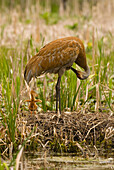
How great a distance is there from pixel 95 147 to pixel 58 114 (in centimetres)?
78

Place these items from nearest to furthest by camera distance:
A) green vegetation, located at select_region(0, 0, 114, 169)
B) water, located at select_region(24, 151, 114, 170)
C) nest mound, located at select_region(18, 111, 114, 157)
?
water, located at select_region(24, 151, 114, 170) < green vegetation, located at select_region(0, 0, 114, 169) < nest mound, located at select_region(18, 111, 114, 157)

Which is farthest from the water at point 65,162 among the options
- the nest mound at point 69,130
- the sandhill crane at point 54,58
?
the sandhill crane at point 54,58

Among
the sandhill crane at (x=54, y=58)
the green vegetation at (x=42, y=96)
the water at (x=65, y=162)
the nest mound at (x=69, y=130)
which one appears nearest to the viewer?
the water at (x=65, y=162)

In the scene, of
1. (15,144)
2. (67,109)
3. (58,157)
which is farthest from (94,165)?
(67,109)

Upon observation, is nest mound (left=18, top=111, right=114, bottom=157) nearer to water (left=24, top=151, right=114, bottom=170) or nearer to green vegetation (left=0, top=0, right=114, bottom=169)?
green vegetation (left=0, top=0, right=114, bottom=169)

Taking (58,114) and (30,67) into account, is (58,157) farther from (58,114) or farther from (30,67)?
(30,67)

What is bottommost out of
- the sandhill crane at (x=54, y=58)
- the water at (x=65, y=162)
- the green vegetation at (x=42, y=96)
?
the water at (x=65, y=162)

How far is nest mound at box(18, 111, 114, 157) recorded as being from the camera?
190 inches

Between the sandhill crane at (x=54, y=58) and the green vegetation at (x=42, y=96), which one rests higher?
the sandhill crane at (x=54, y=58)

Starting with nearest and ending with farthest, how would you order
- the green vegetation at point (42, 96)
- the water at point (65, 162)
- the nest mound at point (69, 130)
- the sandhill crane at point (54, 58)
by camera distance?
the water at point (65, 162) → the green vegetation at point (42, 96) → the nest mound at point (69, 130) → the sandhill crane at point (54, 58)

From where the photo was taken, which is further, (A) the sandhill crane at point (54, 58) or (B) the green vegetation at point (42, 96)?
(A) the sandhill crane at point (54, 58)

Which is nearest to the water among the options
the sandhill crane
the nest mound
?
the nest mound

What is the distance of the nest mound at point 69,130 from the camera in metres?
4.83

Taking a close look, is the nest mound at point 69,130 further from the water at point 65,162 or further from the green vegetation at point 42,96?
the water at point 65,162
